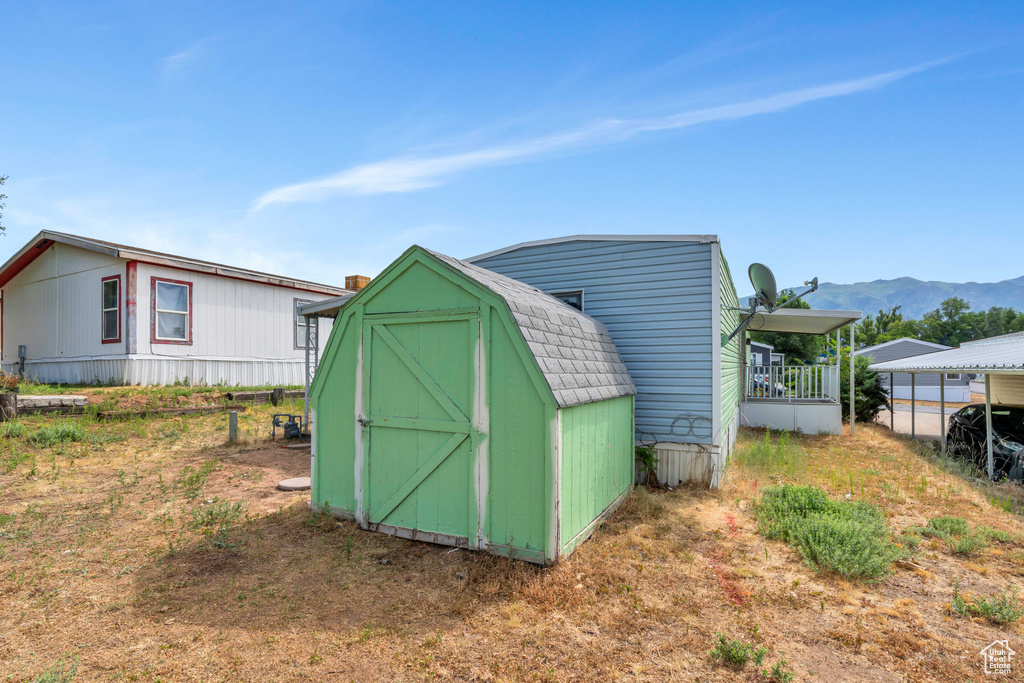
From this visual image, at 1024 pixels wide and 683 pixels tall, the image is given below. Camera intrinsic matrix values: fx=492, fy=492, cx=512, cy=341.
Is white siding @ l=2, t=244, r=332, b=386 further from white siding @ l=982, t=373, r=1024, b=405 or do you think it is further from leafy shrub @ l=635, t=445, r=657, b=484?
white siding @ l=982, t=373, r=1024, b=405

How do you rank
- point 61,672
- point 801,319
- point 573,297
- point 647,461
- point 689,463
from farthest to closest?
point 801,319 → point 573,297 → point 647,461 → point 689,463 → point 61,672

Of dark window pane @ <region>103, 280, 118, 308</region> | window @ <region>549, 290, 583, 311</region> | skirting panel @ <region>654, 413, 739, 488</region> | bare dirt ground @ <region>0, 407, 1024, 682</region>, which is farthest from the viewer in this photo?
dark window pane @ <region>103, 280, 118, 308</region>

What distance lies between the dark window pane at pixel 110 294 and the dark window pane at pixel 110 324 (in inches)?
7.5

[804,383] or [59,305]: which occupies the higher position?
[59,305]

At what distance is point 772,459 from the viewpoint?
9.21m

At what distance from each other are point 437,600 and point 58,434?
29.8 feet

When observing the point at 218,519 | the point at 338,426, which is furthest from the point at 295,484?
the point at 338,426

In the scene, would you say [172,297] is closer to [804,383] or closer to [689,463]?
[689,463]

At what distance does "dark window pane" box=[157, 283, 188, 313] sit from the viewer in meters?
13.2

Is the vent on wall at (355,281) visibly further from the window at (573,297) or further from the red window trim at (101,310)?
the window at (573,297)

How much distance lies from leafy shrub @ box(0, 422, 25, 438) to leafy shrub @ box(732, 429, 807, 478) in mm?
12975

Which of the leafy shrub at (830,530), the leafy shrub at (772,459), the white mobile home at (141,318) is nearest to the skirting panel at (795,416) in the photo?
the leafy shrub at (772,459)

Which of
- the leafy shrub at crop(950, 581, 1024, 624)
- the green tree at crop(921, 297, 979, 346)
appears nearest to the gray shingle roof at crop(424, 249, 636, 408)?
the leafy shrub at crop(950, 581, 1024, 624)

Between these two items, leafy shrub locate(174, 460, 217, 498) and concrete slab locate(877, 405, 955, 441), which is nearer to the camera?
leafy shrub locate(174, 460, 217, 498)
